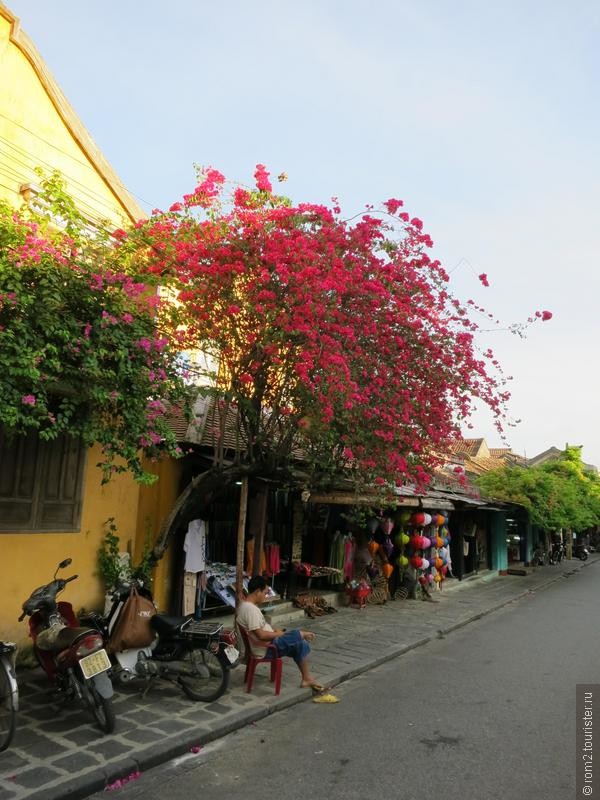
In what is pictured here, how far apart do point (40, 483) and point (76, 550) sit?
43.0 inches

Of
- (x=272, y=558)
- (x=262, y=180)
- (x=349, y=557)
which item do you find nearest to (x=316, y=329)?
(x=262, y=180)

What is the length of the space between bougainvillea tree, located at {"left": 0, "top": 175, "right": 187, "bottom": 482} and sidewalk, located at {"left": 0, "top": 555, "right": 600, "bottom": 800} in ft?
7.75

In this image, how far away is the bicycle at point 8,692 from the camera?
4.68 metres

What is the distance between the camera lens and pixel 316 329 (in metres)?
7.39

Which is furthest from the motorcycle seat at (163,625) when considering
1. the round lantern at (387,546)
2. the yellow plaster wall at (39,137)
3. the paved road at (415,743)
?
the round lantern at (387,546)

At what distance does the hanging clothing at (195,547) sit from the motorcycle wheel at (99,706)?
3.84m

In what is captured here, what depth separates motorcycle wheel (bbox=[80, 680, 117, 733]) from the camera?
5074 millimetres

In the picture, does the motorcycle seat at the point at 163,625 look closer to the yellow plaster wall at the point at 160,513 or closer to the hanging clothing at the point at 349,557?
the yellow plaster wall at the point at 160,513

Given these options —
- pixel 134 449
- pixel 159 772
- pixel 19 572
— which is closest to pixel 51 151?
pixel 134 449

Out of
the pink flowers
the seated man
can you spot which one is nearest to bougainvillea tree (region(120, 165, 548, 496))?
the pink flowers

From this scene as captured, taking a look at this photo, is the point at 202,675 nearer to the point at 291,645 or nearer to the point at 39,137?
the point at 291,645

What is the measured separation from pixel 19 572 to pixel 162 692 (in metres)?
2.37

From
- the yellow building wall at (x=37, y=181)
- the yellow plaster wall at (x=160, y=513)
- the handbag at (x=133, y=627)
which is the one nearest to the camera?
the handbag at (x=133, y=627)

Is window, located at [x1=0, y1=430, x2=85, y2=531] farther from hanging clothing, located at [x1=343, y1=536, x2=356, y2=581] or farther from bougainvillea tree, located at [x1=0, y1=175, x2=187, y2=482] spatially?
hanging clothing, located at [x1=343, y1=536, x2=356, y2=581]
